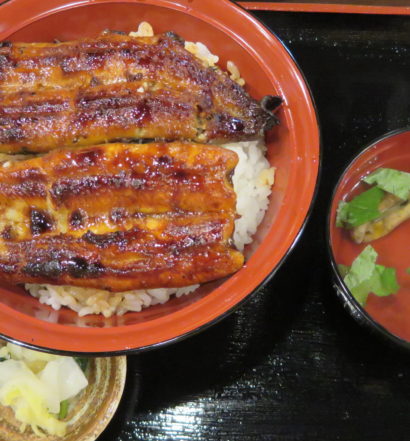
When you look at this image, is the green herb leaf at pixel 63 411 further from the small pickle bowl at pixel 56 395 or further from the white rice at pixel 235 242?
the white rice at pixel 235 242

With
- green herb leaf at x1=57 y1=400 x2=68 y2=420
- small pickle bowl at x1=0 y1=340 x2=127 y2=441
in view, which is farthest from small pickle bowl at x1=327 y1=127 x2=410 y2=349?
green herb leaf at x1=57 y1=400 x2=68 y2=420

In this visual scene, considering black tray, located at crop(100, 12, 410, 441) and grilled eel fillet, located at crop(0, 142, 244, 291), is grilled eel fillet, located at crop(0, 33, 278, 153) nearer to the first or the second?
grilled eel fillet, located at crop(0, 142, 244, 291)

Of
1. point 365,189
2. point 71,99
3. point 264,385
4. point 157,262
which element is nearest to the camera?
point 157,262

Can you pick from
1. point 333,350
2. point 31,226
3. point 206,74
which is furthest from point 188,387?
point 206,74

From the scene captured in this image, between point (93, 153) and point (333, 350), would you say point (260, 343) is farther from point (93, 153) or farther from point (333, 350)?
point (93, 153)

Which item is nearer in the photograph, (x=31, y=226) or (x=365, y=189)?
(x=31, y=226)
